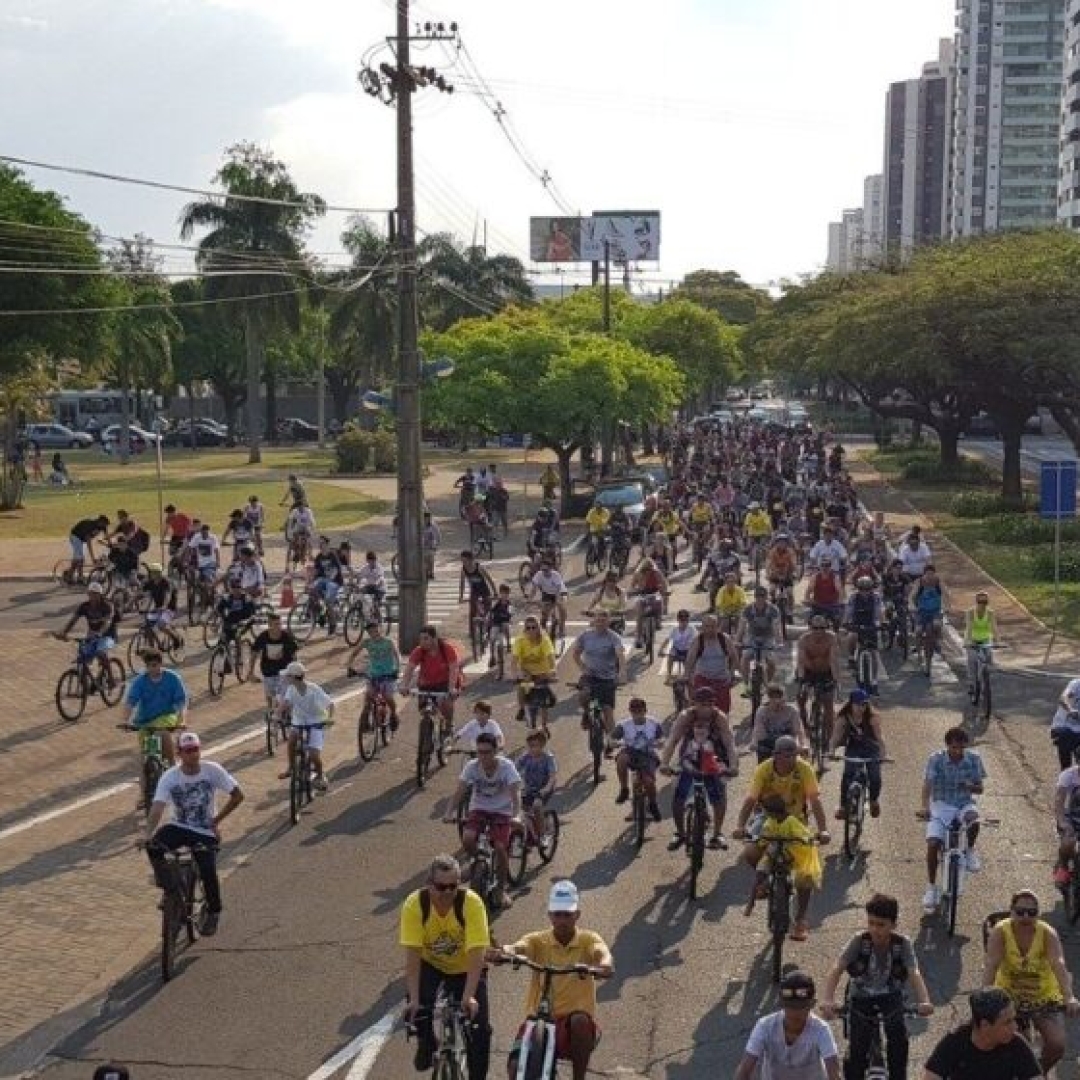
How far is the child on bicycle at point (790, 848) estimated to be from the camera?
1173cm

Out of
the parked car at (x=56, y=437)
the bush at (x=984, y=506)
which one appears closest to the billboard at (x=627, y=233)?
the parked car at (x=56, y=437)

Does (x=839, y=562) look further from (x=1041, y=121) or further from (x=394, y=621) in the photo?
(x=1041, y=121)

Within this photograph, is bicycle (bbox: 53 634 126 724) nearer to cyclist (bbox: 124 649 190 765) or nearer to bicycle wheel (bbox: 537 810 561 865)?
cyclist (bbox: 124 649 190 765)

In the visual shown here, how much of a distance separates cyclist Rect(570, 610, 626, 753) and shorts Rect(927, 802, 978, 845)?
5.25 m

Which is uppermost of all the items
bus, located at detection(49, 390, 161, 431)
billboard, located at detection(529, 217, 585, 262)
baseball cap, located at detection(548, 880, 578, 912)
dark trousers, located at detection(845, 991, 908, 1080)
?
billboard, located at detection(529, 217, 585, 262)

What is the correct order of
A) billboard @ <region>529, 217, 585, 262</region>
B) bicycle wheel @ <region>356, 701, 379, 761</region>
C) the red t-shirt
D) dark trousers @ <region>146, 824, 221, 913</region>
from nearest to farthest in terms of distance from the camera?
dark trousers @ <region>146, 824, 221, 913</region> < the red t-shirt < bicycle wheel @ <region>356, 701, 379, 761</region> < billboard @ <region>529, 217, 585, 262</region>

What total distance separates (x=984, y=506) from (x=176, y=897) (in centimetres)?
4190

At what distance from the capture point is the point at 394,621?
2897 cm

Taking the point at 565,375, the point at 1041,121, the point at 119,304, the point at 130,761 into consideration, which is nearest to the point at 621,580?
the point at 565,375

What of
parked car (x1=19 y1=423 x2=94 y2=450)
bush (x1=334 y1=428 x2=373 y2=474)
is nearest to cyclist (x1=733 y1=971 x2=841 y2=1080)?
bush (x1=334 y1=428 x2=373 y2=474)

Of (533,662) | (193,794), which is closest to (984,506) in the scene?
(533,662)

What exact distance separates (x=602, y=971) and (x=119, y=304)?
54.5 meters

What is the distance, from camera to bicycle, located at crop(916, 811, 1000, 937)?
491 inches

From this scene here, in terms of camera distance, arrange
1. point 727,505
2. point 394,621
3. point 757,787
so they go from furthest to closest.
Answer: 1. point 727,505
2. point 394,621
3. point 757,787
